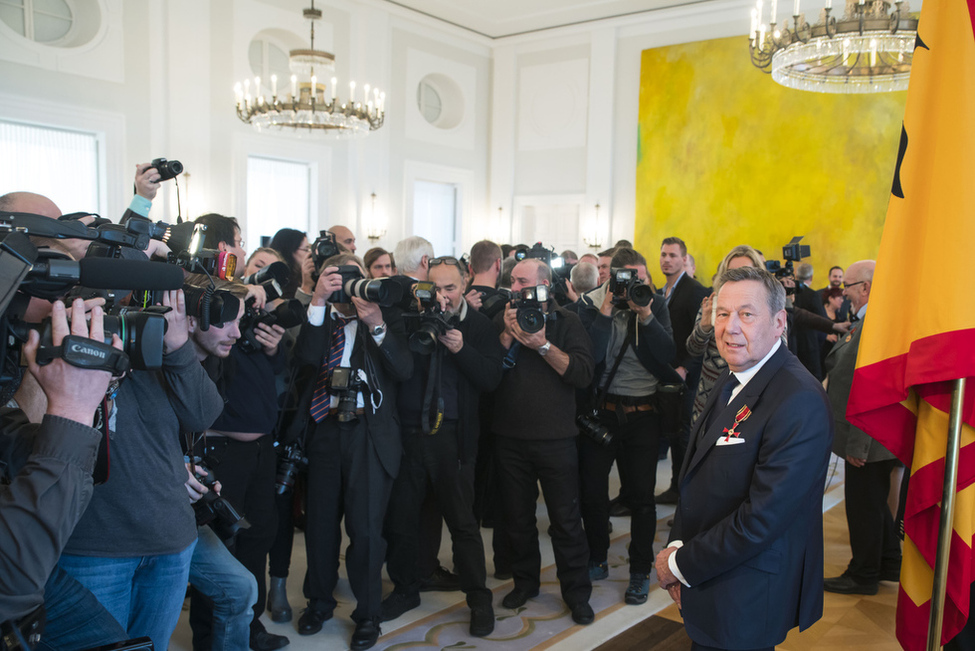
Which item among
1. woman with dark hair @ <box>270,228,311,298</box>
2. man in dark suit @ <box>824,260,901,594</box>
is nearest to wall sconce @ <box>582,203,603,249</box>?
woman with dark hair @ <box>270,228,311,298</box>

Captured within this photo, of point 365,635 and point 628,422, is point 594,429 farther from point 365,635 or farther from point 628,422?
point 365,635

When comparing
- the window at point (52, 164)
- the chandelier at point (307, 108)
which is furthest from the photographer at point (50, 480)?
the window at point (52, 164)

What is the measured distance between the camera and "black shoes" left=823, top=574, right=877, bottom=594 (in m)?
3.61

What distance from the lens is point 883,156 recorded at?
9.34 m

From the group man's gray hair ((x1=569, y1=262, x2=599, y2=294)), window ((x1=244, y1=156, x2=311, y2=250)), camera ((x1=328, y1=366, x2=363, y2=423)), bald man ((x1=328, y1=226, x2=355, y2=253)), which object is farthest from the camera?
window ((x1=244, y1=156, x2=311, y2=250))

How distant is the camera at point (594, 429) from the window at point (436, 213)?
27.8ft

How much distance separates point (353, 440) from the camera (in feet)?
9.77

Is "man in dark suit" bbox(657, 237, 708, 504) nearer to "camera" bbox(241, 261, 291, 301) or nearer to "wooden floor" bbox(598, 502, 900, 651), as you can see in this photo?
"wooden floor" bbox(598, 502, 900, 651)

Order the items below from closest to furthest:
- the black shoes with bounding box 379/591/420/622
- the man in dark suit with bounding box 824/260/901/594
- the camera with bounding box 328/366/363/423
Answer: the camera with bounding box 328/366/363/423
the black shoes with bounding box 379/591/420/622
the man in dark suit with bounding box 824/260/901/594

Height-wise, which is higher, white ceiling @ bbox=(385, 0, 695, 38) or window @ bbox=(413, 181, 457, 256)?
white ceiling @ bbox=(385, 0, 695, 38)

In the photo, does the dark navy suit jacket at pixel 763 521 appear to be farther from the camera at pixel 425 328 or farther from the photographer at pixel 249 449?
the photographer at pixel 249 449

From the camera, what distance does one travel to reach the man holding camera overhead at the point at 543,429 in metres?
3.23

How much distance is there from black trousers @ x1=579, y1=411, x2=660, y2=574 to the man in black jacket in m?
0.66

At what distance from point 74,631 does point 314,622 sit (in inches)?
62.5
